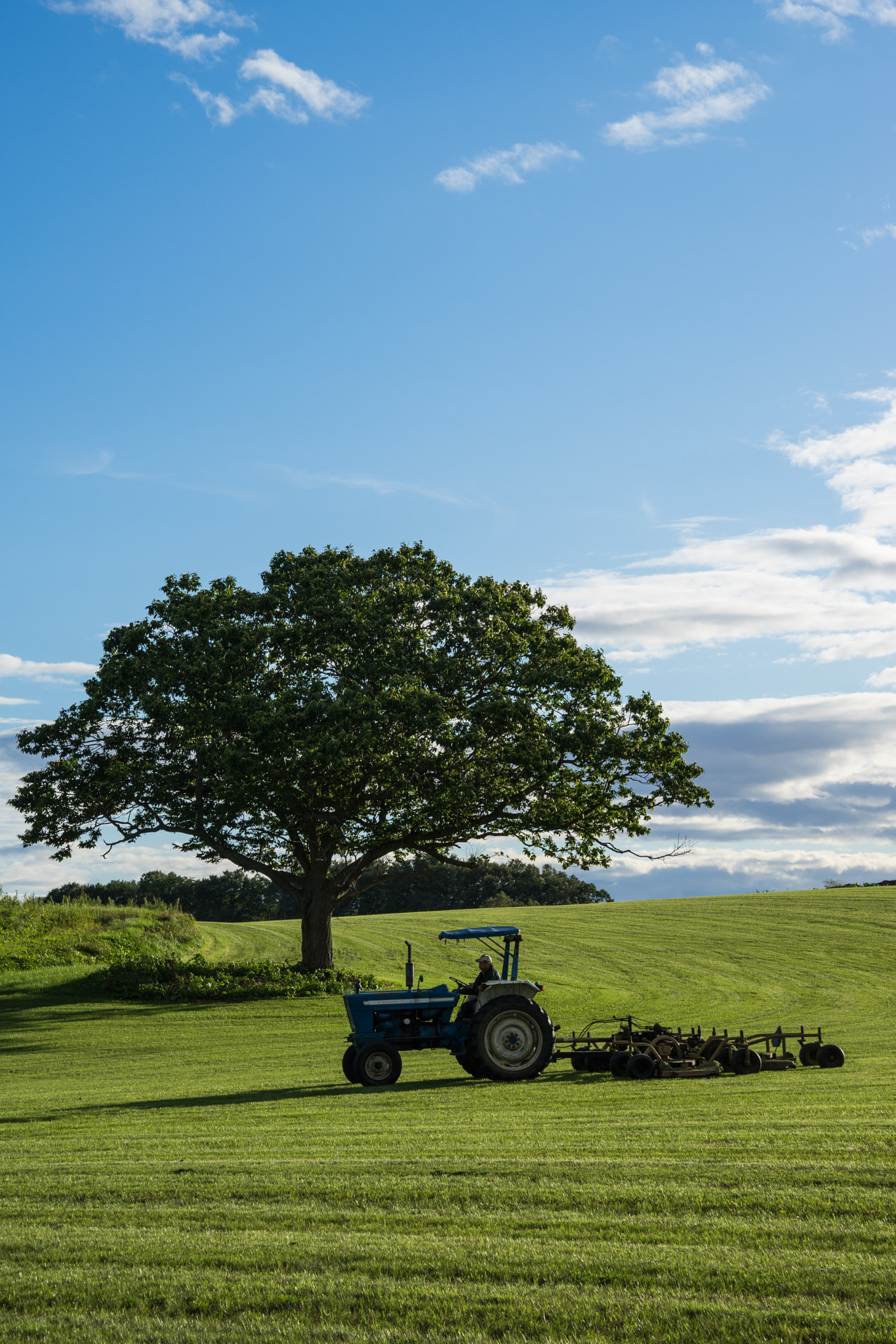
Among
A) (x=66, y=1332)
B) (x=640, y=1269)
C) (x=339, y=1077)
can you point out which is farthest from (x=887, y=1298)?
(x=339, y=1077)

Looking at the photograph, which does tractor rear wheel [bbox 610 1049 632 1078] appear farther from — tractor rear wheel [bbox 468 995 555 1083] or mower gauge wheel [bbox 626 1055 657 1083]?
tractor rear wheel [bbox 468 995 555 1083]

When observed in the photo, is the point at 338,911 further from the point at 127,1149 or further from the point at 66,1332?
the point at 66,1332

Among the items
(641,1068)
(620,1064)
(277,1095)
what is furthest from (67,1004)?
(641,1068)

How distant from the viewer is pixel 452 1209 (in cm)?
800

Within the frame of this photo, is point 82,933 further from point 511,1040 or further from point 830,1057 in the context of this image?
point 830,1057

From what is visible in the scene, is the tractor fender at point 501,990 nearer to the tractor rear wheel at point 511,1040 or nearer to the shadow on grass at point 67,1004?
the tractor rear wheel at point 511,1040

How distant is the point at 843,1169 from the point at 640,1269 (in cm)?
319

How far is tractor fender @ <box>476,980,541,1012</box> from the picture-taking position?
57.6 ft

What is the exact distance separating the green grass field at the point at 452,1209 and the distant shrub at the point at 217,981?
12942 mm

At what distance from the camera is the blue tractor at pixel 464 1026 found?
56.9ft

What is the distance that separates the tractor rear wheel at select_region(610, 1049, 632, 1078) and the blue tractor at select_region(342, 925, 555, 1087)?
0.97 m

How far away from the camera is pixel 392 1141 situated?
11.2 m

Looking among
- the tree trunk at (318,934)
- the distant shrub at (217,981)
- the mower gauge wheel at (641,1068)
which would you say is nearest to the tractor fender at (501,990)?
the mower gauge wheel at (641,1068)

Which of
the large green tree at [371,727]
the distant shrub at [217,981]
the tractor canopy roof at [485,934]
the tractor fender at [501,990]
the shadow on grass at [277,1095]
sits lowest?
the distant shrub at [217,981]
